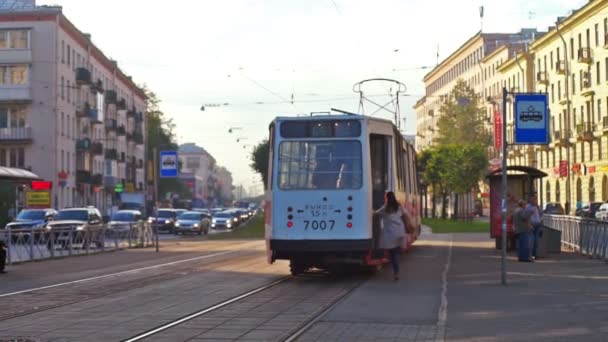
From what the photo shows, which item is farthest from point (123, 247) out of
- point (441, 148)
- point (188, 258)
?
point (441, 148)

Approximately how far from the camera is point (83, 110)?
82625 millimetres

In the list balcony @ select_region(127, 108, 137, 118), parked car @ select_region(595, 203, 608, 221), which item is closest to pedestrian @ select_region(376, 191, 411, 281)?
parked car @ select_region(595, 203, 608, 221)

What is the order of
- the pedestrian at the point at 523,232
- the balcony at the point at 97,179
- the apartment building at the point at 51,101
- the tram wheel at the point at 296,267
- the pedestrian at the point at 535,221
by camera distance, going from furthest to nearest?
1. the balcony at the point at 97,179
2. the apartment building at the point at 51,101
3. the pedestrian at the point at 535,221
4. the pedestrian at the point at 523,232
5. the tram wheel at the point at 296,267

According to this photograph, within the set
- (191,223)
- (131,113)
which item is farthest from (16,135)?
(131,113)

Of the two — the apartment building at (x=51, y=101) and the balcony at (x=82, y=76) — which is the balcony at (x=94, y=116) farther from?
the balcony at (x=82, y=76)

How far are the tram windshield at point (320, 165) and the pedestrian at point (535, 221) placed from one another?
8.03m

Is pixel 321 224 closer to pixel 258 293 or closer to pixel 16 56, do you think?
pixel 258 293

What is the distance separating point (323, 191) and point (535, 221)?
9.21m

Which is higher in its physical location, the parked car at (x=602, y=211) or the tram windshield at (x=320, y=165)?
the tram windshield at (x=320, y=165)

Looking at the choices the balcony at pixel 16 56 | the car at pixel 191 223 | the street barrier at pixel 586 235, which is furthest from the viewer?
the balcony at pixel 16 56

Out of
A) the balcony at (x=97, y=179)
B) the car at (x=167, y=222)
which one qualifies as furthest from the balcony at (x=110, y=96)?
the car at (x=167, y=222)

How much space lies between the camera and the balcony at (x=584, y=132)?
74688 millimetres

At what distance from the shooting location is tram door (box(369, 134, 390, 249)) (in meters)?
20.8

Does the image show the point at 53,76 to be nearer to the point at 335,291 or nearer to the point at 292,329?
the point at 335,291
